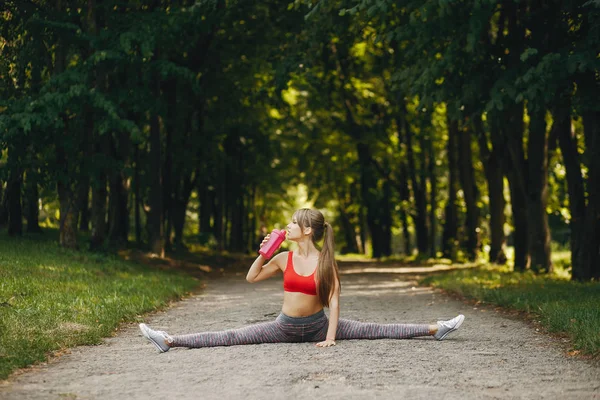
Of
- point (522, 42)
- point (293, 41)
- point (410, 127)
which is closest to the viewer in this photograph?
point (522, 42)

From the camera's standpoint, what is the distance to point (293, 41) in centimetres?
2150

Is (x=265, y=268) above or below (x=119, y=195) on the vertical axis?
below

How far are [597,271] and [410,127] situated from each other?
17079 mm

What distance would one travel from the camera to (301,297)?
27.0 feet

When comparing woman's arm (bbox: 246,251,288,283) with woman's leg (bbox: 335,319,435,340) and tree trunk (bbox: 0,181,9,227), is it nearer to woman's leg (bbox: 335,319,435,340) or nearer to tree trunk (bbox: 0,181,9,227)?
woman's leg (bbox: 335,319,435,340)

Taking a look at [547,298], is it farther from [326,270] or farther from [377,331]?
[326,270]

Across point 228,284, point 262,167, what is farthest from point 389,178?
point 228,284

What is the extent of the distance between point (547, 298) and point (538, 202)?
9158 millimetres

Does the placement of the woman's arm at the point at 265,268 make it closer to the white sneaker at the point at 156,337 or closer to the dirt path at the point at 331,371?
the dirt path at the point at 331,371

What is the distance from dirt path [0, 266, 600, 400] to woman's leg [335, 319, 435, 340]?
0.11 meters

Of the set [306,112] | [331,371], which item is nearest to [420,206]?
[306,112]

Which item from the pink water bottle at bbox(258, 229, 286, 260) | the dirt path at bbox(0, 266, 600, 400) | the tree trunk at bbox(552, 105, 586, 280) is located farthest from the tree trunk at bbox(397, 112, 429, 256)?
the pink water bottle at bbox(258, 229, 286, 260)

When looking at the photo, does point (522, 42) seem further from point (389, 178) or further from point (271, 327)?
point (389, 178)

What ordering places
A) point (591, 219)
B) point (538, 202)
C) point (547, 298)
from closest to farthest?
point (547, 298), point (591, 219), point (538, 202)
